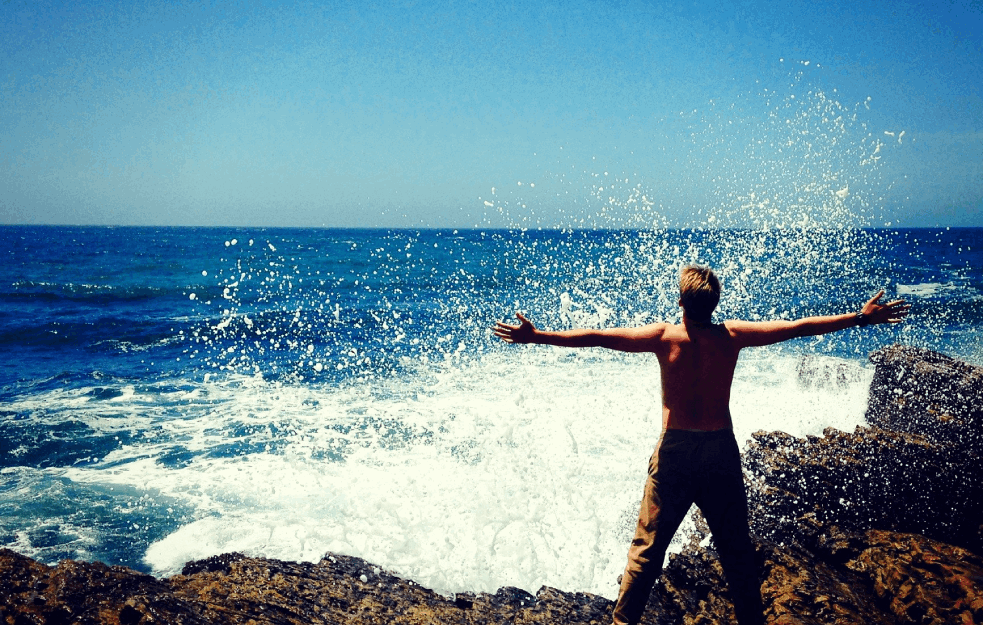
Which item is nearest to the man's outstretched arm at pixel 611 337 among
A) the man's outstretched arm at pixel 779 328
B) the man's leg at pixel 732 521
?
the man's outstretched arm at pixel 779 328

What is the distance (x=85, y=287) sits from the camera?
27.2m

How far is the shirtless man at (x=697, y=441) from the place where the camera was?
107 inches

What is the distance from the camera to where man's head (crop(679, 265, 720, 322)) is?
8.79ft

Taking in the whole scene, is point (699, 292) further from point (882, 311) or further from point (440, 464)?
point (440, 464)

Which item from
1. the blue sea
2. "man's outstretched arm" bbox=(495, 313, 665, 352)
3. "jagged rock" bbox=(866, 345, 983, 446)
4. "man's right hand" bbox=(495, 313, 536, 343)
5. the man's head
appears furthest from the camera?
the blue sea

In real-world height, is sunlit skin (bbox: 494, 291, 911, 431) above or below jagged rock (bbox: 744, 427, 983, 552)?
above

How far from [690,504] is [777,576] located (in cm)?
126

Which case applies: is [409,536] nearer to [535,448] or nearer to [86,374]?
[535,448]

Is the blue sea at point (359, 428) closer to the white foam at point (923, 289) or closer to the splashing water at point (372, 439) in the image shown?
the splashing water at point (372, 439)

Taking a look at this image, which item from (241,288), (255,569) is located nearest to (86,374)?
(255,569)

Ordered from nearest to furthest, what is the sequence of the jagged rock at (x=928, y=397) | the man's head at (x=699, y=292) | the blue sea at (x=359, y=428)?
1. the man's head at (x=699, y=292)
2. the jagged rock at (x=928, y=397)
3. the blue sea at (x=359, y=428)

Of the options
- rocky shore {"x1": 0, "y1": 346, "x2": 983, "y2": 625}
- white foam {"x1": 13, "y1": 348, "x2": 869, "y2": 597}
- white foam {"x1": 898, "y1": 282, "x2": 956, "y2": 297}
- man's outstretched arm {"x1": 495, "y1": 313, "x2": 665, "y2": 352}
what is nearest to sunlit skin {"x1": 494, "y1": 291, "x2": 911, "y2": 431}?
man's outstretched arm {"x1": 495, "y1": 313, "x2": 665, "y2": 352}

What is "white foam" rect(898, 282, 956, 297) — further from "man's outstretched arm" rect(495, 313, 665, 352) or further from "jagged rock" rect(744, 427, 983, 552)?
"man's outstretched arm" rect(495, 313, 665, 352)

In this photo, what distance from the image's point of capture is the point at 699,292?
2.69m
